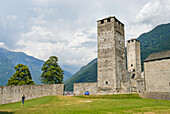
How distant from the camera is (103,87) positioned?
146ft

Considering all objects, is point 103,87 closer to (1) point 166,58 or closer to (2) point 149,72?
(2) point 149,72

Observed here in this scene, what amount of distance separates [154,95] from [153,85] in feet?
23.6

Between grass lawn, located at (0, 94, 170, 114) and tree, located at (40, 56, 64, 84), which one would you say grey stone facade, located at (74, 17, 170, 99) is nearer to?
tree, located at (40, 56, 64, 84)

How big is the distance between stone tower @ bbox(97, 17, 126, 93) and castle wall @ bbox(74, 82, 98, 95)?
5.85 meters

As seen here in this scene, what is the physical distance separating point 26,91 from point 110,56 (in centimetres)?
2421

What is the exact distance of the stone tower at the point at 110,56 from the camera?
44.5 meters

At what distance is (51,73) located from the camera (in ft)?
157

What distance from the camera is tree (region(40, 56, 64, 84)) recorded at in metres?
47.9

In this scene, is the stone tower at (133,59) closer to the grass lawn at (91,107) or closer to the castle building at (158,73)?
the castle building at (158,73)

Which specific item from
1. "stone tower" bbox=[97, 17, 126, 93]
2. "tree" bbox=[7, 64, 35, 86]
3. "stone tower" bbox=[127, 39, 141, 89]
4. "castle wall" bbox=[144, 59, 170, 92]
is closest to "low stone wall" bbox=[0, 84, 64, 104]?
"tree" bbox=[7, 64, 35, 86]

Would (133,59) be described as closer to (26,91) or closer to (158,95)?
(158,95)

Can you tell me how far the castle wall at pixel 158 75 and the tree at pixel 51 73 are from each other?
25.8m

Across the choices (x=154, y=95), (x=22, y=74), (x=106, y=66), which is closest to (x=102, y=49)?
(x=106, y=66)

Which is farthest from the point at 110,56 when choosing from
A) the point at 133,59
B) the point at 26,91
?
the point at 133,59
